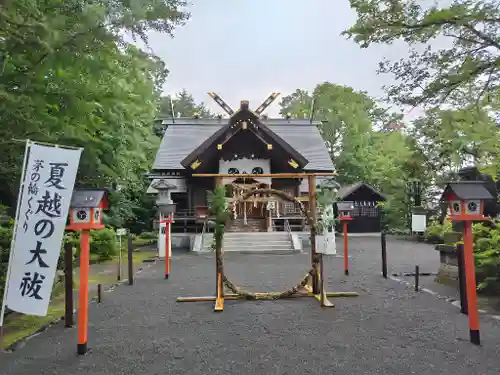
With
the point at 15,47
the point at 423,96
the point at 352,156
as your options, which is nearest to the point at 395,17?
the point at 423,96

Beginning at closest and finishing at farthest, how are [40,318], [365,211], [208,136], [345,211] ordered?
[40,318], [345,211], [208,136], [365,211]

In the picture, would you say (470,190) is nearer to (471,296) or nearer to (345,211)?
(471,296)

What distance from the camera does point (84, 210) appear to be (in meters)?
4.45

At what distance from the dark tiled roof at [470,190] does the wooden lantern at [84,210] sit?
421 centimetres

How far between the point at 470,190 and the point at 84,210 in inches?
178

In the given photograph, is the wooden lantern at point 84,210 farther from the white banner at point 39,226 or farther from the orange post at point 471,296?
the orange post at point 471,296

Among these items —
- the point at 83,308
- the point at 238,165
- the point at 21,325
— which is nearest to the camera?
the point at 83,308

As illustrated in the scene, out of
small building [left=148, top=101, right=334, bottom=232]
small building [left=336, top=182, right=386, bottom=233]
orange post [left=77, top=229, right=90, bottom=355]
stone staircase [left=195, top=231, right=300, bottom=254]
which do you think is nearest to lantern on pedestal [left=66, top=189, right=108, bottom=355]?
orange post [left=77, top=229, right=90, bottom=355]

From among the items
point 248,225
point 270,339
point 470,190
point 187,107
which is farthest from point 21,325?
point 187,107

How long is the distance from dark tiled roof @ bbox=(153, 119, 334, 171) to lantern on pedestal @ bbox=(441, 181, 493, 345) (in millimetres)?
14281

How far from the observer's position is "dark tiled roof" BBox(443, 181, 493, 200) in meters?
4.50

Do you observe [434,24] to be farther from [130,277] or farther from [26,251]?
[130,277]

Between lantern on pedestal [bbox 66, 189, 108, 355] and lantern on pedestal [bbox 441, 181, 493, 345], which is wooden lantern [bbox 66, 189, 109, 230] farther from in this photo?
lantern on pedestal [bbox 441, 181, 493, 345]

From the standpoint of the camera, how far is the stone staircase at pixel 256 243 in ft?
48.4
